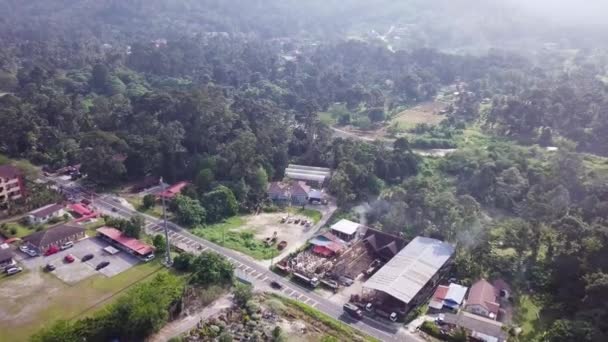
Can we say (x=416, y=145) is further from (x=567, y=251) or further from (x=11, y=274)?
(x=11, y=274)

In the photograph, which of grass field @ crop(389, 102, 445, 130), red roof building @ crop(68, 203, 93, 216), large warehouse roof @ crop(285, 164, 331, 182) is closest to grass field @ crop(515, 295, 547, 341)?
large warehouse roof @ crop(285, 164, 331, 182)

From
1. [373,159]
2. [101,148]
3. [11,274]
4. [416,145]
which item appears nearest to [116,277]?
[11,274]

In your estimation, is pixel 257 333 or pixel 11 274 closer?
pixel 257 333

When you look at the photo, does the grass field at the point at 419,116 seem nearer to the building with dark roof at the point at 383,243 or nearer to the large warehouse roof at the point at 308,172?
the large warehouse roof at the point at 308,172

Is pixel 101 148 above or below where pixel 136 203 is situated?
above

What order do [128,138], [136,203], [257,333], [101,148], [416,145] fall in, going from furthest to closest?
[416,145] → [128,138] → [101,148] → [136,203] → [257,333]

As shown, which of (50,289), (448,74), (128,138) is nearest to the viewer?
(50,289)

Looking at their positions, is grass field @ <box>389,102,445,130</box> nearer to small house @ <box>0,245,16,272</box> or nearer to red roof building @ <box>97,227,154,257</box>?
red roof building @ <box>97,227,154,257</box>
